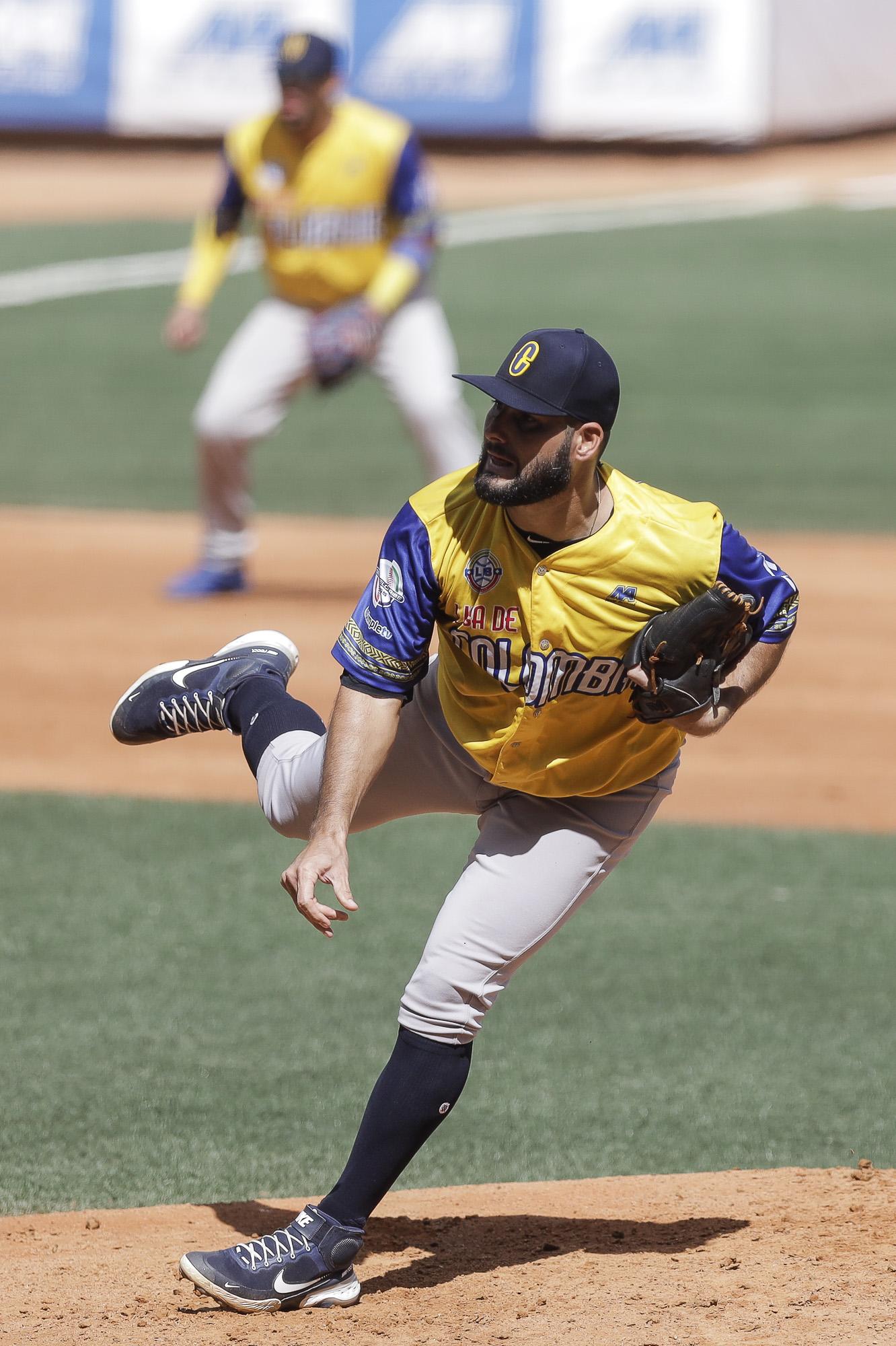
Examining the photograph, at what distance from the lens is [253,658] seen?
5.48 m

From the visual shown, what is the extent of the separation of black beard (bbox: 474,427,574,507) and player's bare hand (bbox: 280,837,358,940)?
0.81m

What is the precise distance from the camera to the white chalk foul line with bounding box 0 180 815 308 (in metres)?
22.9

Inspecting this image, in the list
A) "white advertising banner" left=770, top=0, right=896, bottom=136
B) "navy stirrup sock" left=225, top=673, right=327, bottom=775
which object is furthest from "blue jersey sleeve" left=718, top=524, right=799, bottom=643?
"white advertising banner" left=770, top=0, right=896, bottom=136

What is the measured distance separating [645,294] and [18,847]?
53.6ft

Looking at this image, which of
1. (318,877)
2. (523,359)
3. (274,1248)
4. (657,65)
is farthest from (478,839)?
(657,65)

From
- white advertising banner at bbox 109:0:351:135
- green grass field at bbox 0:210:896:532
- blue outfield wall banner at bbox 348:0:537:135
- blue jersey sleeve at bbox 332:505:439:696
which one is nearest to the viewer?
blue jersey sleeve at bbox 332:505:439:696

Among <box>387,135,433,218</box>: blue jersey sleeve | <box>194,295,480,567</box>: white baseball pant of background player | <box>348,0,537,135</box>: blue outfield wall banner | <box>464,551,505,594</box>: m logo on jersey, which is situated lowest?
<box>194,295,480,567</box>: white baseball pant of background player

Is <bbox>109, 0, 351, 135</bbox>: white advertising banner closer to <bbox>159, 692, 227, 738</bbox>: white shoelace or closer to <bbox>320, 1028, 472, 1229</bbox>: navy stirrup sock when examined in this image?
<bbox>159, 692, 227, 738</bbox>: white shoelace

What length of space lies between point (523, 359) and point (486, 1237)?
2074mm

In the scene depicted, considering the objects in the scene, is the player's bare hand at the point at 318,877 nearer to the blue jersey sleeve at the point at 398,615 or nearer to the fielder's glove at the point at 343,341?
the blue jersey sleeve at the point at 398,615

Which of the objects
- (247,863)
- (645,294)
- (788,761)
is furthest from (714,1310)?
(645,294)

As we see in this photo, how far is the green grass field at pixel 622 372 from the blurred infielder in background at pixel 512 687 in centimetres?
976

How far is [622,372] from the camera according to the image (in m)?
19.5

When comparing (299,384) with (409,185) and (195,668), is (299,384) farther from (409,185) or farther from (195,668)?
(195,668)
